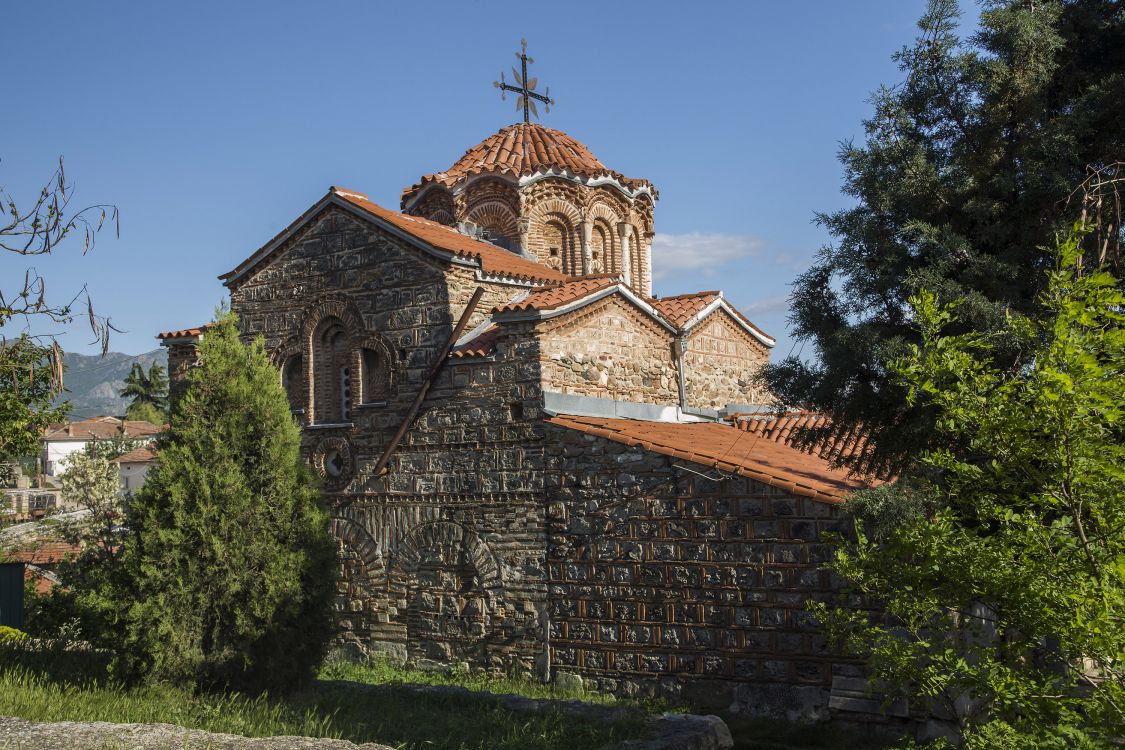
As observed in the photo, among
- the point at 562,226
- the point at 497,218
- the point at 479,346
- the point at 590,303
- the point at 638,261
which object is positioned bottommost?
the point at 479,346

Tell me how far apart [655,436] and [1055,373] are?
6.78 m

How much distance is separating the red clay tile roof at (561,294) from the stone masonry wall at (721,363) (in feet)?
6.44

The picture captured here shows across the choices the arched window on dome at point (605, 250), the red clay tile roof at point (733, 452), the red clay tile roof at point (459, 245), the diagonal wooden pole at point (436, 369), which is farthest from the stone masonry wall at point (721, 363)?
the diagonal wooden pole at point (436, 369)

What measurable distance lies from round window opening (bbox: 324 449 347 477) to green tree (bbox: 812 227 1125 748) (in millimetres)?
8921

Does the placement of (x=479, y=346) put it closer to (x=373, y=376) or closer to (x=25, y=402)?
(x=373, y=376)

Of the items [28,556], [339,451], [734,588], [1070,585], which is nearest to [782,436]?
[734,588]

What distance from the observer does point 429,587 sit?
11.0 meters

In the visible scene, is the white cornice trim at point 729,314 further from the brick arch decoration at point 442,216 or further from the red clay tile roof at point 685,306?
the brick arch decoration at point 442,216

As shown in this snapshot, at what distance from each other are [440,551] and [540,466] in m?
1.69

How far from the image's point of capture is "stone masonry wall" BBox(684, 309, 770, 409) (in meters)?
13.1

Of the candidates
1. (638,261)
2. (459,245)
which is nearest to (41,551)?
(459,245)

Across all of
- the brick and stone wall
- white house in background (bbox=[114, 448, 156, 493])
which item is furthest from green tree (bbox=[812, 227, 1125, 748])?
white house in background (bbox=[114, 448, 156, 493])

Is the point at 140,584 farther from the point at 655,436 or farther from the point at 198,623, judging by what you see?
the point at 655,436

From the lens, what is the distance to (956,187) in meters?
6.96
